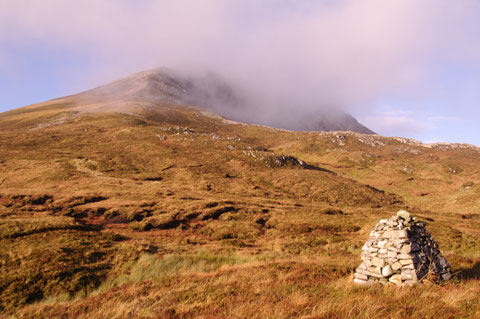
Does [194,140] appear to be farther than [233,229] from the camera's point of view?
Yes

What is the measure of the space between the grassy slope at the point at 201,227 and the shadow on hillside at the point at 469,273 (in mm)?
127

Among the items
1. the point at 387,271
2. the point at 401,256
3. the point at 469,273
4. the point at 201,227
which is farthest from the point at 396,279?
the point at 201,227

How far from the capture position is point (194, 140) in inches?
3428

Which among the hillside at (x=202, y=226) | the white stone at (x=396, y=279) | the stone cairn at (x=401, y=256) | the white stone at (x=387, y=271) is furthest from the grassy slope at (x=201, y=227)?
the white stone at (x=387, y=271)

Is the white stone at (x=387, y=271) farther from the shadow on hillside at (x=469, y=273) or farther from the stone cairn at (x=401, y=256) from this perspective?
the shadow on hillside at (x=469, y=273)

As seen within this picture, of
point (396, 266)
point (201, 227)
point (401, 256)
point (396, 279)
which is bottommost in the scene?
point (201, 227)

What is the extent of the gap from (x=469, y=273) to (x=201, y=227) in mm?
22304

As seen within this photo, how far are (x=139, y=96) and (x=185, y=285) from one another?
19061 centimetres

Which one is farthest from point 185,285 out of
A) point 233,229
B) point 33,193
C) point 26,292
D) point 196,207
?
point 33,193

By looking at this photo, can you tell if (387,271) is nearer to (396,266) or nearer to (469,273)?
(396,266)

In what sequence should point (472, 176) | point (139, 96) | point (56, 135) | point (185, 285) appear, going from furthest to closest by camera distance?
point (139, 96), point (56, 135), point (472, 176), point (185, 285)

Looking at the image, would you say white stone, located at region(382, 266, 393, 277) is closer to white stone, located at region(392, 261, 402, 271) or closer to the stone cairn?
the stone cairn

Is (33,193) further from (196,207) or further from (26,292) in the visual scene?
(26,292)

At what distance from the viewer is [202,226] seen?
94.0 ft
